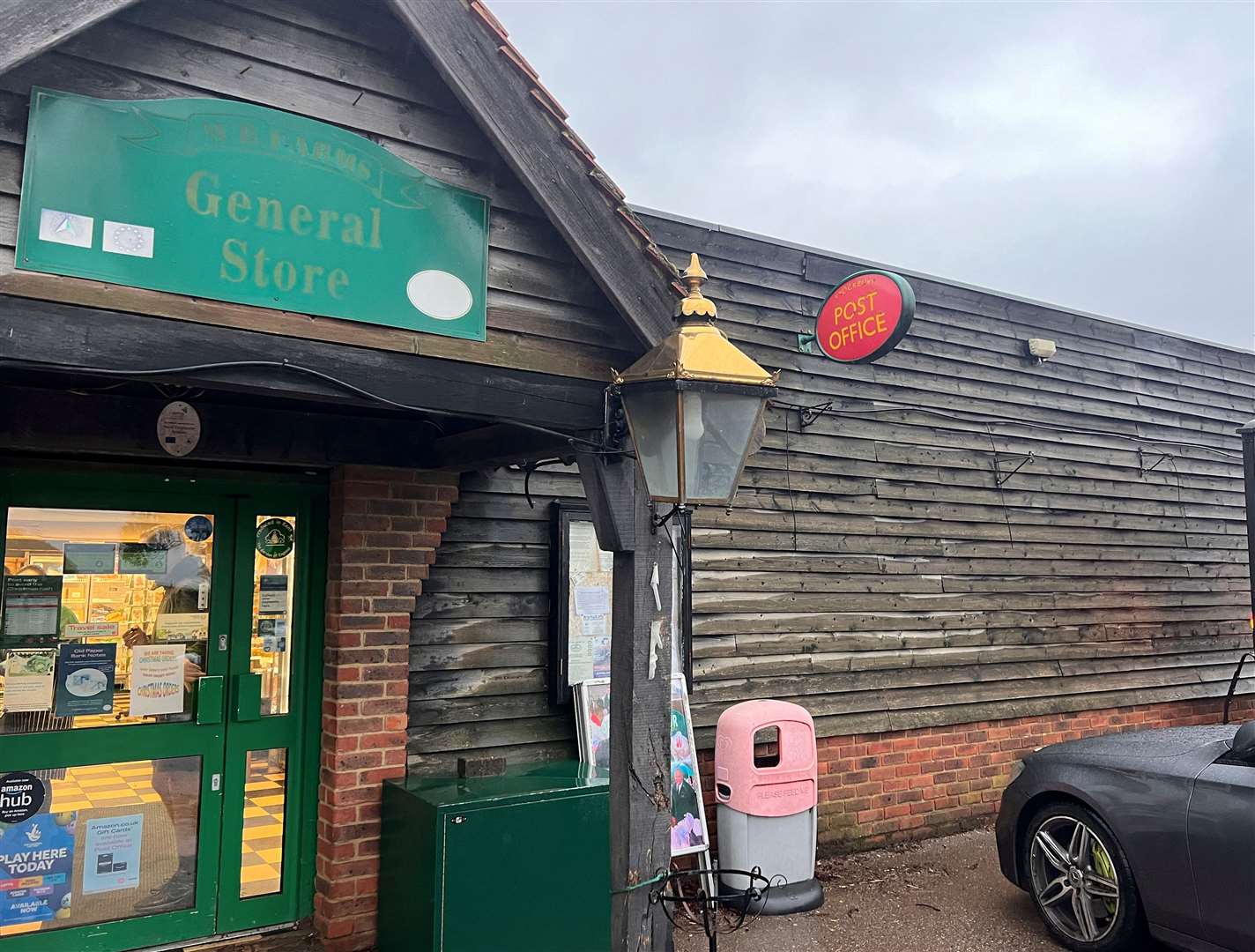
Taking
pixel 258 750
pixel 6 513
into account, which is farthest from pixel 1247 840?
pixel 6 513

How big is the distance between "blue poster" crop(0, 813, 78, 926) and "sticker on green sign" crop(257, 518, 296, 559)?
140 cm

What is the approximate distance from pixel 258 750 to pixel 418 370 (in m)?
2.50

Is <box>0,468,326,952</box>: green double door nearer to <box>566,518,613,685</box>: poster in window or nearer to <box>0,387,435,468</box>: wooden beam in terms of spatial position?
<box>0,387,435,468</box>: wooden beam

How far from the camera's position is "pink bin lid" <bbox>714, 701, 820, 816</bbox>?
5277 mm

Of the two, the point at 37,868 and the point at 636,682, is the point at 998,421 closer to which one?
the point at 636,682

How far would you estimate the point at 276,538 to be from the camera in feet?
15.4

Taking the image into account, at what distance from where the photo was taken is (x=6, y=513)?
4.09m

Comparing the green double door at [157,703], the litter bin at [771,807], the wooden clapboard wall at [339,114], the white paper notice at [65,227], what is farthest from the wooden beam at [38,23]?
the litter bin at [771,807]

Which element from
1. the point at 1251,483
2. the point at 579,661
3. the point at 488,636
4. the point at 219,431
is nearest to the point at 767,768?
the point at 579,661

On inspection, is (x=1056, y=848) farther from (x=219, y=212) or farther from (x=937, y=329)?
(x=219, y=212)

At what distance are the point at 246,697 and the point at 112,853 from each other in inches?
33.1

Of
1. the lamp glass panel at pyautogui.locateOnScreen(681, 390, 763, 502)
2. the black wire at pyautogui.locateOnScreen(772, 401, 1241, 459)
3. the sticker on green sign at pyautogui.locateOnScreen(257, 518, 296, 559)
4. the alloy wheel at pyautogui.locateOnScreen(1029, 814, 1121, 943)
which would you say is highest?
the black wire at pyautogui.locateOnScreen(772, 401, 1241, 459)

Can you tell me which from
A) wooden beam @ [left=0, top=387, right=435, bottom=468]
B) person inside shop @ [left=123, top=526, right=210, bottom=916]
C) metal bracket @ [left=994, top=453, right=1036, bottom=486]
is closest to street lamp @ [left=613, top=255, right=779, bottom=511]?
wooden beam @ [left=0, top=387, right=435, bottom=468]

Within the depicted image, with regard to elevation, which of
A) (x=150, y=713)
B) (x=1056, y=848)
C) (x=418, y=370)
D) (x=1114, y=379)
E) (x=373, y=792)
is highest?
(x=1114, y=379)
